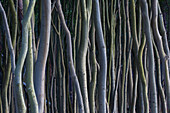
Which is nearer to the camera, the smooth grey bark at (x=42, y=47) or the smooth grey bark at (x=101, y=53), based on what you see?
the smooth grey bark at (x=42, y=47)

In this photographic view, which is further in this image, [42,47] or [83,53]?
[83,53]

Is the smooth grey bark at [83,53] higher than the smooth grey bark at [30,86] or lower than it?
higher

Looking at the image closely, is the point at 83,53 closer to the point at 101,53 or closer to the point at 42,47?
the point at 101,53

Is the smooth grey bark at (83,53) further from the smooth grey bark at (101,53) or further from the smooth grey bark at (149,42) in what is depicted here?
the smooth grey bark at (149,42)

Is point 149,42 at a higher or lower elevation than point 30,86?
higher

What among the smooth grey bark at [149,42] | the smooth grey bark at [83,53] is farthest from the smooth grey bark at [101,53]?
the smooth grey bark at [149,42]

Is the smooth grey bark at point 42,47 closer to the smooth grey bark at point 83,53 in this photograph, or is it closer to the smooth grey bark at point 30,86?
the smooth grey bark at point 30,86

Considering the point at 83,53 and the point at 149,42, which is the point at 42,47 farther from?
the point at 149,42

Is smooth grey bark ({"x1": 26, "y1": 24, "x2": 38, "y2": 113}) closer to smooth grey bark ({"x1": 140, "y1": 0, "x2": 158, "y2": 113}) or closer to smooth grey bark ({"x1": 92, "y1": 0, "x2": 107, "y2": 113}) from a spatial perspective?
smooth grey bark ({"x1": 92, "y1": 0, "x2": 107, "y2": 113})

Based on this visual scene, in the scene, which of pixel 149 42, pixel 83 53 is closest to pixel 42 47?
pixel 83 53

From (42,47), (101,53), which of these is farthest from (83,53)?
(42,47)

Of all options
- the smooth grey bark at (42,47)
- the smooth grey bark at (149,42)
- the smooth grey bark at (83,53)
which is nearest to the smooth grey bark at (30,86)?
the smooth grey bark at (42,47)

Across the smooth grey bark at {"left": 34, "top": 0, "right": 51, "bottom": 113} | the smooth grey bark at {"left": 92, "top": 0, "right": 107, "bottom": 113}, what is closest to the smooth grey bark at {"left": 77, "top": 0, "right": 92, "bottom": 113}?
the smooth grey bark at {"left": 92, "top": 0, "right": 107, "bottom": 113}

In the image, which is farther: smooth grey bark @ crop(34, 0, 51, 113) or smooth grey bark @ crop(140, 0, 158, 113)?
smooth grey bark @ crop(140, 0, 158, 113)
